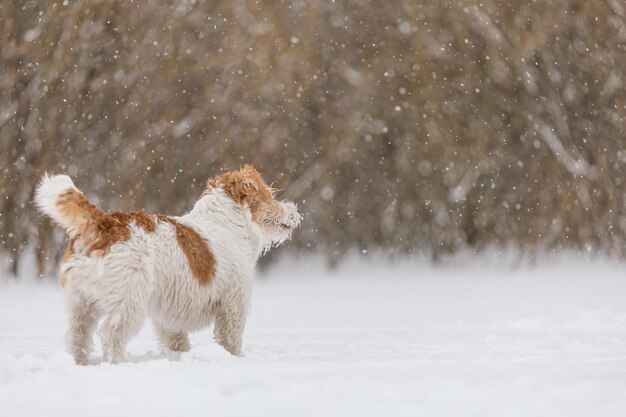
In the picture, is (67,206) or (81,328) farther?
(81,328)

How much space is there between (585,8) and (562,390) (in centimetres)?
1090

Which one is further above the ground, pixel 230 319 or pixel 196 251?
pixel 196 251

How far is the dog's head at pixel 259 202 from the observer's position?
6.96 meters

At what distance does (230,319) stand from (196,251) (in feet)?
2.10

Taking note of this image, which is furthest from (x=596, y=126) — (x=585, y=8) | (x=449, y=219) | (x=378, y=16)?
(x=378, y=16)

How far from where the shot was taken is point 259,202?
277 inches

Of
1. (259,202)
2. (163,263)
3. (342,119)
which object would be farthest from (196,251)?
(342,119)

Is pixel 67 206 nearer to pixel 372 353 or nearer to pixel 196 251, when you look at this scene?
pixel 196 251

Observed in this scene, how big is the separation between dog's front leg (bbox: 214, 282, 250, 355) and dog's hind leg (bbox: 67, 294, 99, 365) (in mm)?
986

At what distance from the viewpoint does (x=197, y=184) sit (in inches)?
480

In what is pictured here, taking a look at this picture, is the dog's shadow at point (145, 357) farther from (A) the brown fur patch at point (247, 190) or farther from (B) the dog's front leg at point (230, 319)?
(A) the brown fur patch at point (247, 190)

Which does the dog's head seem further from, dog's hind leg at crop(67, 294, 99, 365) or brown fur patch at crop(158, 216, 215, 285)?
dog's hind leg at crop(67, 294, 99, 365)

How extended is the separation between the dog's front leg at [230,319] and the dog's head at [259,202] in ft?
2.16

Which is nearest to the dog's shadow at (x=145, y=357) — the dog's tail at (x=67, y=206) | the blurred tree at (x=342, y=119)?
the dog's tail at (x=67, y=206)
